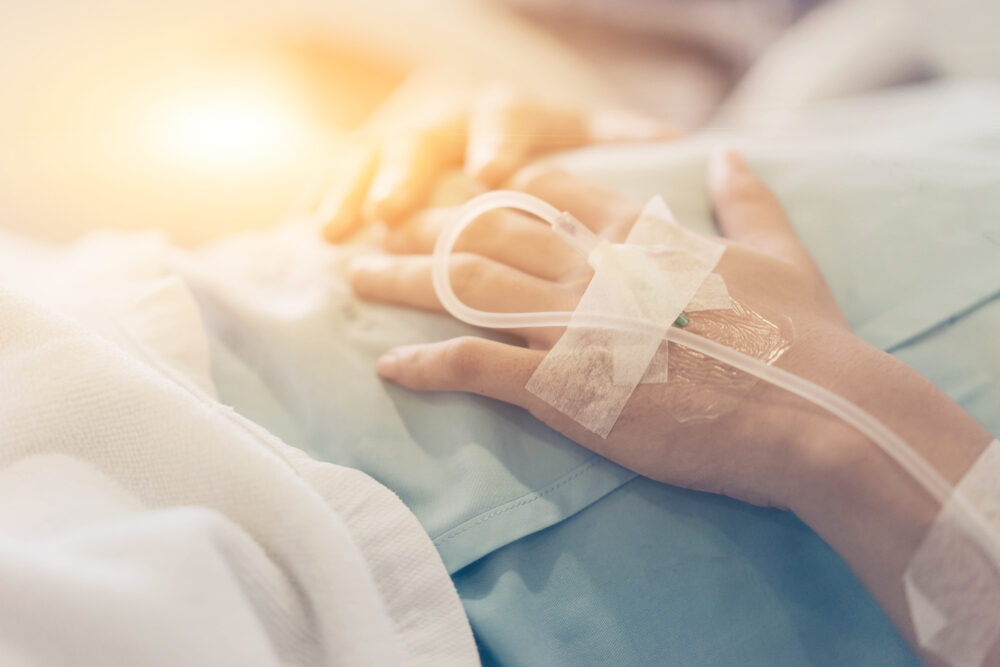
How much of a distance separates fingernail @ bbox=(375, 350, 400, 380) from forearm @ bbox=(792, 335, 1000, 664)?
1.22ft

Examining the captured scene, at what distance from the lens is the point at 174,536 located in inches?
15.2

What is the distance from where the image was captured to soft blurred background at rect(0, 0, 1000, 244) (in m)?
1.17

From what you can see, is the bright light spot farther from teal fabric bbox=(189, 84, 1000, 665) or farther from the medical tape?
the medical tape

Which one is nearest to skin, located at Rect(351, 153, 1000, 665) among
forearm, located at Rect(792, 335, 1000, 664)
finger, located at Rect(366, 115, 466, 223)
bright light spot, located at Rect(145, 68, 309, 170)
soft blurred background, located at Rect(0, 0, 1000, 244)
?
forearm, located at Rect(792, 335, 1000, 664)

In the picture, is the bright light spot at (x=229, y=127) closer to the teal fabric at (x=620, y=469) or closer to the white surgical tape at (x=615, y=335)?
the teal fabric at (x=620, y=469)

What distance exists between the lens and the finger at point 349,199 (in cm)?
85

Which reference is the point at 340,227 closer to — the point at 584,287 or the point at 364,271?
the point at 364,271

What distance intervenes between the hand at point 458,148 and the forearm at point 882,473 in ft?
1.57

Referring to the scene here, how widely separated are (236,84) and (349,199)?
60 cm

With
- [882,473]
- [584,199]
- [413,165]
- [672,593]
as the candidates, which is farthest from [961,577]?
[413,165]

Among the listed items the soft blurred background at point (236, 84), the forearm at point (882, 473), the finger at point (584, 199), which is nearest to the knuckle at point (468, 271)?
the finger at point (584, 199)

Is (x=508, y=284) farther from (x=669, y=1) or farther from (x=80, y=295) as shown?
(x=669, y=1)

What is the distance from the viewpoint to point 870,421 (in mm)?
480

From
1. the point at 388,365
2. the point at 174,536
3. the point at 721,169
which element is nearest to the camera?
the point at 174,536
